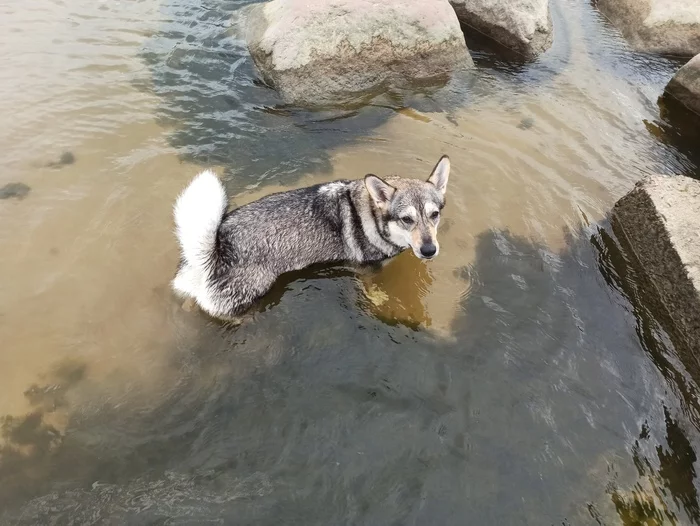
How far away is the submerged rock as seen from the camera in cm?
607

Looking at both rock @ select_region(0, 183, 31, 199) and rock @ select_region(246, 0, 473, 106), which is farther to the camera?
rock @ select_region(246, 0, 473, 106)

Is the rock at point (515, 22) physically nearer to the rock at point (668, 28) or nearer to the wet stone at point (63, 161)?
the rock at point (668, 28)

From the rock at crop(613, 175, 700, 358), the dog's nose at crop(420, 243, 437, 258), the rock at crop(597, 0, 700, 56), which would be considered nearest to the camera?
the dog's nose at crop(420, 243, 437, 258)

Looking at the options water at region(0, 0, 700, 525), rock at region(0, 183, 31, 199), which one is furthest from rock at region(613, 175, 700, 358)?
rock at region(0, 183, 31, 199)

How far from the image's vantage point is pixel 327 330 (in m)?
5.06

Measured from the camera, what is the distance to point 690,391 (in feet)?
15.4

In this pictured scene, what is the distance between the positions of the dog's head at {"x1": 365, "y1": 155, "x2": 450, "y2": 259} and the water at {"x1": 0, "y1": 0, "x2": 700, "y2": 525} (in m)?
0.94

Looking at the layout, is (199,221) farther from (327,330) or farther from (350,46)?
(350,46)

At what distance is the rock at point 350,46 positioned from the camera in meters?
7.98

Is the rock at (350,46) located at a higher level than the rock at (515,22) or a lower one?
lower

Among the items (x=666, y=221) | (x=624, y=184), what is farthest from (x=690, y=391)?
(x=624, y=184)

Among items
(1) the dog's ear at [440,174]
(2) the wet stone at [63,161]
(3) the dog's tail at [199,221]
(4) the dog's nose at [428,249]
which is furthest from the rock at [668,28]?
(2) the wet stone at [63,161]

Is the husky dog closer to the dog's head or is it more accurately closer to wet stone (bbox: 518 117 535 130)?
the dog's head

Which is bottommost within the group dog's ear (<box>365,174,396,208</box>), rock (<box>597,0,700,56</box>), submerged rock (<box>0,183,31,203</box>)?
submerged rock (<box>0,183,31,203</box>)
